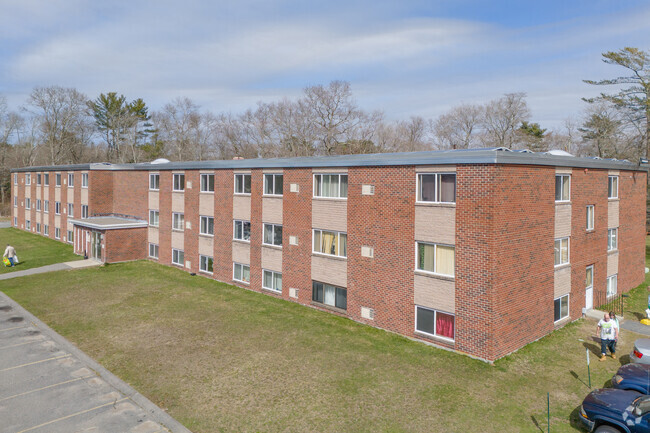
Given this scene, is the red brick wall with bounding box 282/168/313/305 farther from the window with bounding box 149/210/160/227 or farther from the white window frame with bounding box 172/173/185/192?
the window with bounding box 149/210/160/227

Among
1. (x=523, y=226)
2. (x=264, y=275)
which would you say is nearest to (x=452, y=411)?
(x=523, y=226)

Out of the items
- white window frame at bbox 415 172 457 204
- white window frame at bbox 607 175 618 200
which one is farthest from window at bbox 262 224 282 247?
white window frame at bbox 607 175 618 200

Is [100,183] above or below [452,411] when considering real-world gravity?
above

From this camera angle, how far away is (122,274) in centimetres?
2880

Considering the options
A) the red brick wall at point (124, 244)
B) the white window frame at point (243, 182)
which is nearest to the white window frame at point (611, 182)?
the white window frame at point (243, 182)

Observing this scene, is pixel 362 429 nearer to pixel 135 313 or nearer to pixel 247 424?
pixel 247 424

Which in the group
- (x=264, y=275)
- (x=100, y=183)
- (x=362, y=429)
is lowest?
(x=362, y=429)

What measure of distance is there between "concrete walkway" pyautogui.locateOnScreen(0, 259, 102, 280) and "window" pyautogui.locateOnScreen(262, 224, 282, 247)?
15684 millimetres

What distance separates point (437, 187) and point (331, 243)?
6.46m

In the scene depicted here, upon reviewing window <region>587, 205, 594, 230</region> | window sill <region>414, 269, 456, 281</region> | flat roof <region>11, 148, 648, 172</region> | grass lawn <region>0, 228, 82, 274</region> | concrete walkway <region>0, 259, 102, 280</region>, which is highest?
flat roof <region>11, 148, 648, 172</region>

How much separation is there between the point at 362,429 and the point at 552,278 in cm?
1136

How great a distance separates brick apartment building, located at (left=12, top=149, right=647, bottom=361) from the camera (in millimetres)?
15461

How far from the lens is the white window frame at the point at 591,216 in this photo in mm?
20594

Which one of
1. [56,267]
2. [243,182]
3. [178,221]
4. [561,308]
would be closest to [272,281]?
[243,182]
